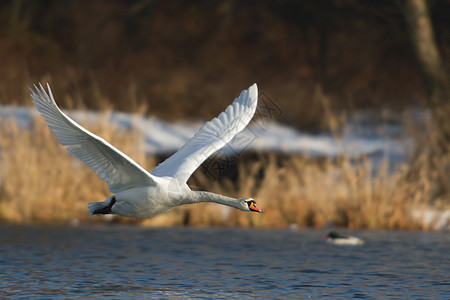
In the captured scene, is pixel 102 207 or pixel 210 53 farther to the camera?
pixel 210 53

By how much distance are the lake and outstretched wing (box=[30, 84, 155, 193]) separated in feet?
3.68

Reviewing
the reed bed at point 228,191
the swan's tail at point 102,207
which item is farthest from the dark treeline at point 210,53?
the swan's tail at point 102,207

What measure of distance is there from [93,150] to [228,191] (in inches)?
278

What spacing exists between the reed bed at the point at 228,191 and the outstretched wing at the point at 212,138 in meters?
4.67

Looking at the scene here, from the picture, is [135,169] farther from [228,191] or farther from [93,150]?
[228,191]

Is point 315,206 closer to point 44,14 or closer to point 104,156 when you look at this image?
point 104,156

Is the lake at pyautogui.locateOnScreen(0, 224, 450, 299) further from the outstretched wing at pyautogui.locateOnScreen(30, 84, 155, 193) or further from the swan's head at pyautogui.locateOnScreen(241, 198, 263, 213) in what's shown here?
the outstretched wing at pyautogui.locateOnScreen(30, 84, 155, 193)

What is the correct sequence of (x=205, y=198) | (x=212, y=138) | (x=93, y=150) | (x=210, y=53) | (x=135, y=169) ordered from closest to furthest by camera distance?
(x=93, y=150), (x=135, y=169), (x=205, y=198), (x=212, y=138), (x=210, y=53)

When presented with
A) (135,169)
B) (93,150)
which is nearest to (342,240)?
(135,169)

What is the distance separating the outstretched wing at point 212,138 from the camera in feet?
34.2

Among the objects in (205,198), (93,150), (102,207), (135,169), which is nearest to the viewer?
(93,150)

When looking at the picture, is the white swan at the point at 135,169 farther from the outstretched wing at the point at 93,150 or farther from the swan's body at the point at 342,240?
the swan's body at the point at 342,240

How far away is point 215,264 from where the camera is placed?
1127 cm

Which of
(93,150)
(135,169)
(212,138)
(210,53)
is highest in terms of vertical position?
(210,53)
